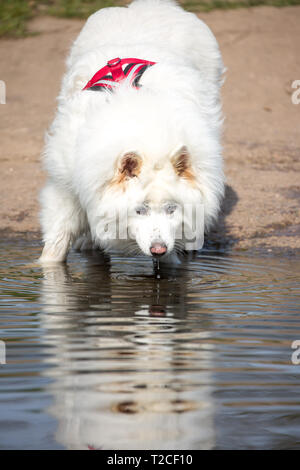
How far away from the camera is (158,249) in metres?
5.10

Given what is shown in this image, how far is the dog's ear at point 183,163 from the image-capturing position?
16.7ft

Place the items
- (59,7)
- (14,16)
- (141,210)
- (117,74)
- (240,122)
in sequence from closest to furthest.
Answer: (141,210)
(117,74)
(240,122)
(14,16)
(59,7)

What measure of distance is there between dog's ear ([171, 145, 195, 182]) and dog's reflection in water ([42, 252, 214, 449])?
827 millimetres

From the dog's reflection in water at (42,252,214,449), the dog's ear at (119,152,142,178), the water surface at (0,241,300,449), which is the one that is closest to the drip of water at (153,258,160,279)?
the water surface at (0,241,300,449)

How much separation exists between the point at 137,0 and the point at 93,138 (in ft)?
9.52

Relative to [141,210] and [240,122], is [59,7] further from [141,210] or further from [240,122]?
[141,210]

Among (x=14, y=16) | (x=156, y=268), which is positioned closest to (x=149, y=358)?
(x=156, y=268)

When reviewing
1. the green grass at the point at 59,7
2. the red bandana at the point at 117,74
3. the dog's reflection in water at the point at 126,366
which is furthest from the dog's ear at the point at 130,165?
the green grass at the point at 59,7

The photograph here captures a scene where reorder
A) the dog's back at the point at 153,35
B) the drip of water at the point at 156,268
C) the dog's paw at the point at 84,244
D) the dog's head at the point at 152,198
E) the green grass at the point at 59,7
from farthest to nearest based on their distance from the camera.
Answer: the green grass at the point at 59,7
the dog's paw at the point at 84,244
the dog's back at the point at 153,35
the drip of water at the point at 156,268
the dog's head at the point at 152,198

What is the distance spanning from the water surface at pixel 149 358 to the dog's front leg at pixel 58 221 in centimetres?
18

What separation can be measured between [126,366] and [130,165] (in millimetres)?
1653

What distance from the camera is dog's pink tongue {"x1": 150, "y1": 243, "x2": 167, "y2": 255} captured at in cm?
510

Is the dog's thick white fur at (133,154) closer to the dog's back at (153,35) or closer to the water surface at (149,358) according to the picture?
the dog's back at (153,35)
